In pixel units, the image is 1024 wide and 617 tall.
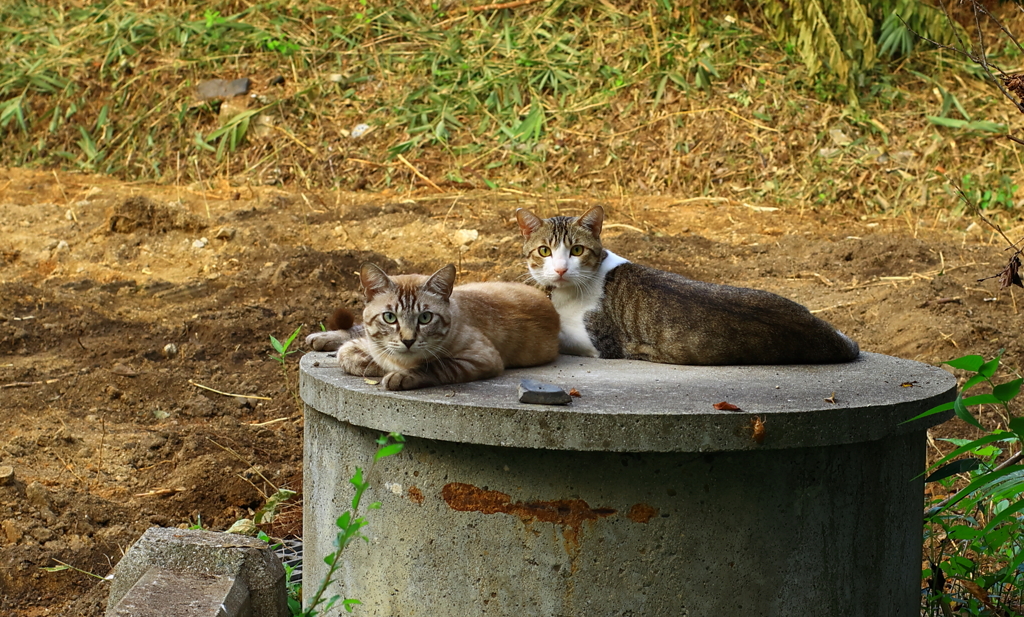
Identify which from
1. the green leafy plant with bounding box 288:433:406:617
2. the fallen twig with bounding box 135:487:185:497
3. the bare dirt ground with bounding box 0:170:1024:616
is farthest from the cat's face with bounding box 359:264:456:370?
the fallen twig with bounding box 135:487:185:497

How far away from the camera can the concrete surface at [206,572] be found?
109 inches

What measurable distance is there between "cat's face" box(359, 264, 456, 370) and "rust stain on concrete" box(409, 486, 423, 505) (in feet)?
1.28

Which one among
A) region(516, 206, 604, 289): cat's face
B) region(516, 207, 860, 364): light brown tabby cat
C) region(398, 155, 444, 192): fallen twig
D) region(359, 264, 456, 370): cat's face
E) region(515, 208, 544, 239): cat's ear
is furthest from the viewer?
region(398, 155, 444, 192): fallen twig

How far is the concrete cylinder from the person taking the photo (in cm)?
260

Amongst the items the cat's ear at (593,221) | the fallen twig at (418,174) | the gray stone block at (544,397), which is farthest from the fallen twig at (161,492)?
the fallen twig at (418,174)

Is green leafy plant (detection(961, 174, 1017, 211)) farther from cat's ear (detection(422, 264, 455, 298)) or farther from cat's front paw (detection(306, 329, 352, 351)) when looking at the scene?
cat's ear (detection(422, 264, 455, 298))

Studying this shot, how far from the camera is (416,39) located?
10109mm

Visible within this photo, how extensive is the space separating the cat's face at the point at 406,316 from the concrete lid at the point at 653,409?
132mm

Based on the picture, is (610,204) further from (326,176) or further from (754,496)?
(754,496)

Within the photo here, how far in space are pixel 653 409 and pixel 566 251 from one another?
1.40 meters

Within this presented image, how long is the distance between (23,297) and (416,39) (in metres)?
4.99

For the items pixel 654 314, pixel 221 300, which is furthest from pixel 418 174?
pixel 654 314

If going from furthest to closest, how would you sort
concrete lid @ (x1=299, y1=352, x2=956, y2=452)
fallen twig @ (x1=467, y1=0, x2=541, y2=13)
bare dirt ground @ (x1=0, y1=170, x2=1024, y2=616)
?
fallen twig @ (x1=467, y1=0, x2=541, y2=13), bare dirt ground @ (x1=0, y1=170, x2=1024, y2=616), concrete lid @ (x1=299, y1=352, x2=956, y2=452)

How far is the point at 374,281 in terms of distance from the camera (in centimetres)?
300
